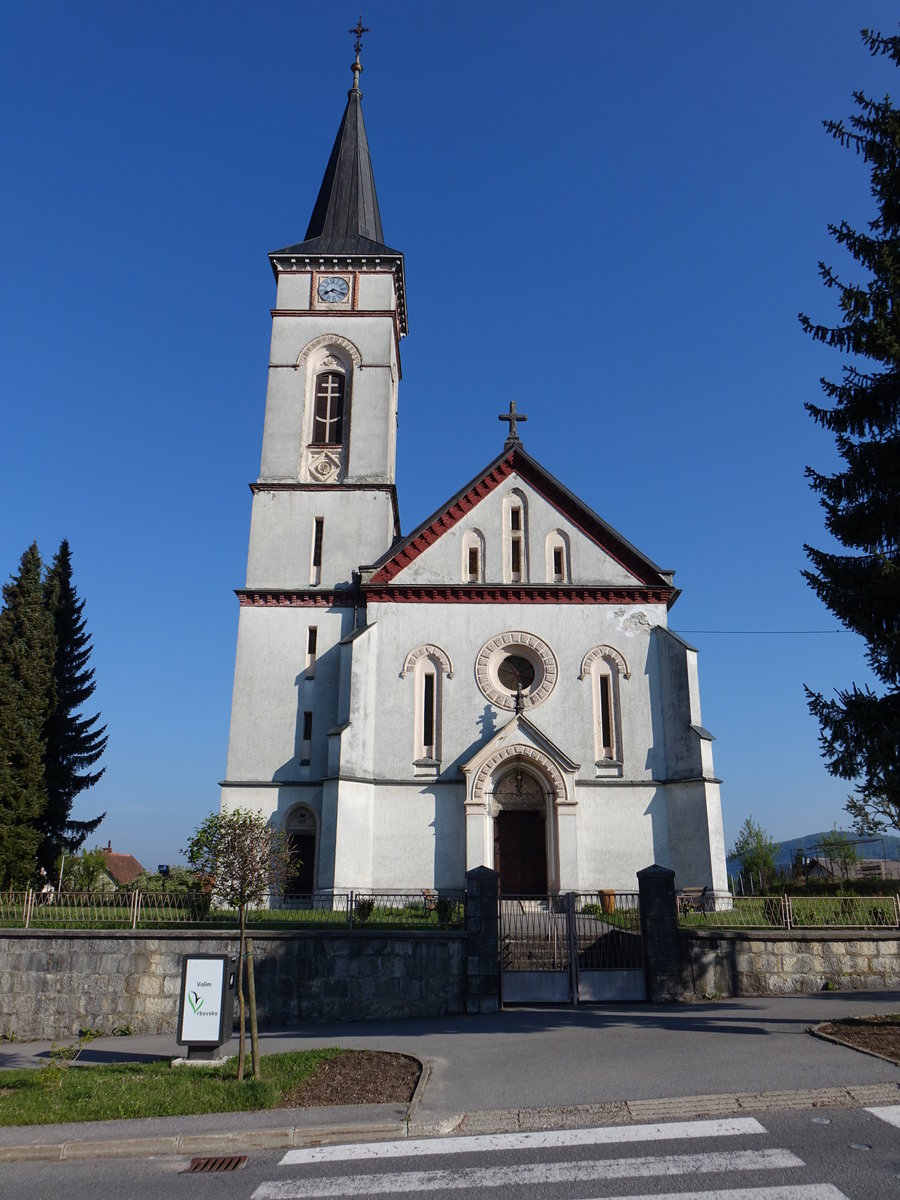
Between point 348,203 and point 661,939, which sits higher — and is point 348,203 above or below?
above

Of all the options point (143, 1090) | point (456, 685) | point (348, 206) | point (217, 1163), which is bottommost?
point (217, 1163)

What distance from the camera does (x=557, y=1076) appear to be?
31.9 feet

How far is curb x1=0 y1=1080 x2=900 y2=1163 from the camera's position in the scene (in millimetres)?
7930

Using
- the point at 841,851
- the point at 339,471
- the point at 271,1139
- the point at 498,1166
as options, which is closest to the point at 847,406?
the point at 498,1166

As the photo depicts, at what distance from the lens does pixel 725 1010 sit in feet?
43.6

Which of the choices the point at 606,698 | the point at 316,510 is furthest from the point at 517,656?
the point at 316,510

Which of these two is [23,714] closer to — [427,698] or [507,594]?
[427,698]

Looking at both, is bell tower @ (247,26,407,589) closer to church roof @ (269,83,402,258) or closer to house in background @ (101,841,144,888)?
church roof @ (269,83,402,258)

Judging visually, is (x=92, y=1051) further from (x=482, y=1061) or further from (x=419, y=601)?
(x=419, y=601)

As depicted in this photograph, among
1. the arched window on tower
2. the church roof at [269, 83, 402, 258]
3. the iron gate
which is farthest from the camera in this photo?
the church roof at [269, 83, 402, 258]

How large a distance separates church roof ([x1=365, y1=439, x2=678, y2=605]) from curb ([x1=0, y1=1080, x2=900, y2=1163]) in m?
18.0

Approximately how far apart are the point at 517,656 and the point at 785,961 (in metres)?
12.1

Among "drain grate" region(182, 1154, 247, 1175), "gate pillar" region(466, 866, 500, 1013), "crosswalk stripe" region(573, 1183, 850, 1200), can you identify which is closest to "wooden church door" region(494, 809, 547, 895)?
"gate pillar" region(466, 866, 500, 1013)

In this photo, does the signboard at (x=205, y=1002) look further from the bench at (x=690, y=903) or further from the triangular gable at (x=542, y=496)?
the triangular gable at (x=542, y=496)
